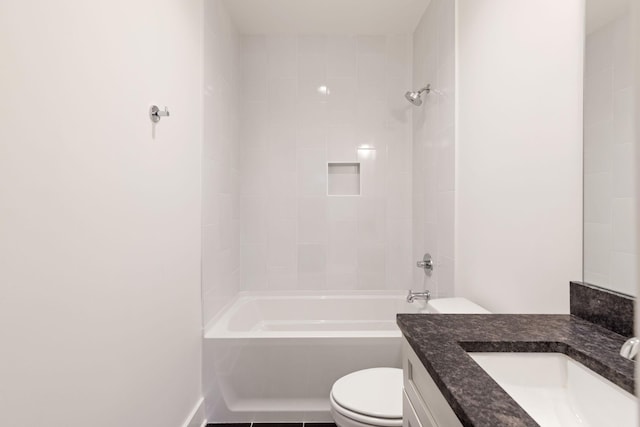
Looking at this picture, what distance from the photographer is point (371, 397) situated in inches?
57.7

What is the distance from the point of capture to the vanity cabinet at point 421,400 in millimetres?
713

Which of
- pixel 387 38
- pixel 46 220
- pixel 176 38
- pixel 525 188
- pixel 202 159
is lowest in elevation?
pixel 46 220

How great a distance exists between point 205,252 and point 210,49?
3.85 ft

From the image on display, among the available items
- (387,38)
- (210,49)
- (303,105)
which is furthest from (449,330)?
(387,38)

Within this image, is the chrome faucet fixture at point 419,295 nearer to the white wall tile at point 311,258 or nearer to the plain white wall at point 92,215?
the white wall tile at point 311,258

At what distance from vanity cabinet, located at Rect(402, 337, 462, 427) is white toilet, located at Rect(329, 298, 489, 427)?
→ 1.18ft

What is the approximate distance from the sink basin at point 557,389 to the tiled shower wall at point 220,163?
1537 millimetres

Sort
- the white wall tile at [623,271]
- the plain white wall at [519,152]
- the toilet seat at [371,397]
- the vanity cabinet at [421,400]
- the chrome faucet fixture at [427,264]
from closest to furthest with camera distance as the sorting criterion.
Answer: the vanity cabinet at [421,400] < the white wall tile at [623,271] < the plain white wall at [519,152] < the toilet seat at [371,397] < the chrome faucet fixture at [427,264]

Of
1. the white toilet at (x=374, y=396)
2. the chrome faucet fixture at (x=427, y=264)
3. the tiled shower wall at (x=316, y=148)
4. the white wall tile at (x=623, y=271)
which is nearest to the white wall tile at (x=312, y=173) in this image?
the tiled shower wall at (x=316, y=148)

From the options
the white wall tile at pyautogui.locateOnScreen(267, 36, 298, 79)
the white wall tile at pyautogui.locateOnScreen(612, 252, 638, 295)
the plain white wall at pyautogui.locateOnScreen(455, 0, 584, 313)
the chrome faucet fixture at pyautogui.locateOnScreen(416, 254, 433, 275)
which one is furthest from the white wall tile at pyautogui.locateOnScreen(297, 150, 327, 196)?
the white wall tile at pyautogui.locateOnScreen(612, 252, 638, 295)

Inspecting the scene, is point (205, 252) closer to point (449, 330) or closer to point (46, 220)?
point (46, 220)

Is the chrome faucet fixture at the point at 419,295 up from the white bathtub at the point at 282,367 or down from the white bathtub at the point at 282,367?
up

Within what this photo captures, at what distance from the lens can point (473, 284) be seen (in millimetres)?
1730

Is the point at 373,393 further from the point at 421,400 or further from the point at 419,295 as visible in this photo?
the point at 419,295
